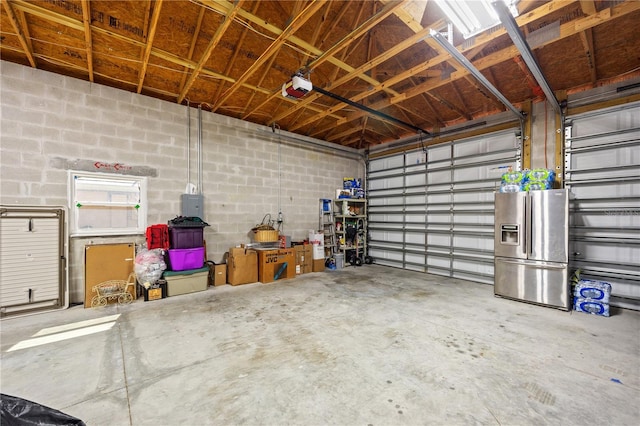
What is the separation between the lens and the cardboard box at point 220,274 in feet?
16.1

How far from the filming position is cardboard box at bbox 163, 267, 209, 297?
4.20 meters

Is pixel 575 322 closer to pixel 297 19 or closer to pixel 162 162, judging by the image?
pixel 297 19

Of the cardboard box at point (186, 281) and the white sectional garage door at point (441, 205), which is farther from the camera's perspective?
the white sectional garage door at point (441, 205)

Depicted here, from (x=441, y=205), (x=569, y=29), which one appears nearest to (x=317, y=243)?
(x=441, y=205)

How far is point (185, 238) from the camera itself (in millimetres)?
4391

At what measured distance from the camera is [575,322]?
323 centimetres

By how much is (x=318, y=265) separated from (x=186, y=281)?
3026 mm

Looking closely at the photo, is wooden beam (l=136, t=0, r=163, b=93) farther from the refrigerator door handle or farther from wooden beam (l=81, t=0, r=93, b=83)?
the refrigerator door handle

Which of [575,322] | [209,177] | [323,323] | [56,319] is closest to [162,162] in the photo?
[209,177]

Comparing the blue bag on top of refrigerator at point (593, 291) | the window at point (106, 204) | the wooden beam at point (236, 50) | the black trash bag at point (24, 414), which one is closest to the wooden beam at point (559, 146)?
the blue bag on top of refrigerator at point (593, 291)

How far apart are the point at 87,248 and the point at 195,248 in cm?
146

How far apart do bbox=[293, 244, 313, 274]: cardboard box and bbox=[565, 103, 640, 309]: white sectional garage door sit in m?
4.92

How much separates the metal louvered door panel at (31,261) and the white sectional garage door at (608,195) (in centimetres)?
810

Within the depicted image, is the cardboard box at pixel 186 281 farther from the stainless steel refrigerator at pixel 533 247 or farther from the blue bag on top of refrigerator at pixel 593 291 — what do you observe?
the blue bag on top of refrigerator at pixel 593 291
